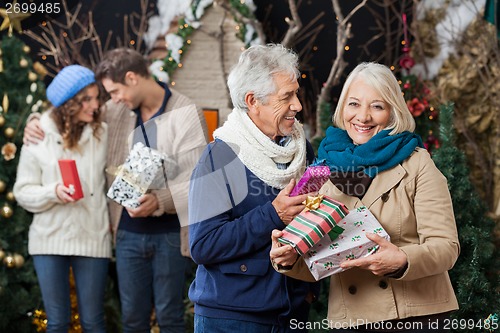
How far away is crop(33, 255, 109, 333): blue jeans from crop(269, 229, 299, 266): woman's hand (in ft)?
6.80

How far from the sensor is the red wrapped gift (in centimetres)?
423

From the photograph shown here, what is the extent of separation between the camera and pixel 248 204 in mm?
2883

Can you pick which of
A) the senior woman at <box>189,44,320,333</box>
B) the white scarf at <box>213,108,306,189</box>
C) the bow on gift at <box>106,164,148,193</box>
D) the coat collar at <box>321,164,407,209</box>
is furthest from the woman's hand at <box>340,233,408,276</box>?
the bow on gift at <box>106,164,148,193</box>

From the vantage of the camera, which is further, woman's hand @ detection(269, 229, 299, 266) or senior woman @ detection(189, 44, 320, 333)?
senior woman @ detection(189, 44, 320, 333)

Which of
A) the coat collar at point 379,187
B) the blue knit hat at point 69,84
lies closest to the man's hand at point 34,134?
the blue knit hat at point 69,84

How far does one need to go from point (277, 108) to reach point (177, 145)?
134 cm

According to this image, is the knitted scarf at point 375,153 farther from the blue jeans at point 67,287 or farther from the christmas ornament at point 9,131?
the christmas ornament at point 9,131

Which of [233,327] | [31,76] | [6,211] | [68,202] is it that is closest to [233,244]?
[233,327]

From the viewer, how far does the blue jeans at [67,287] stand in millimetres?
4438

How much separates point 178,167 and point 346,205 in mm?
1557

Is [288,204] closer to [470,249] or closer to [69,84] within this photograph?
[470,249]

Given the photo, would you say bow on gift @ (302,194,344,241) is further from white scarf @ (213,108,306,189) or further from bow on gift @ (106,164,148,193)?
bow on gift @ (106,164,148,193)

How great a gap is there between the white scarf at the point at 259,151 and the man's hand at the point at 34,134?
1829 mm

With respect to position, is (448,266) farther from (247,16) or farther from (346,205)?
(247,16)
